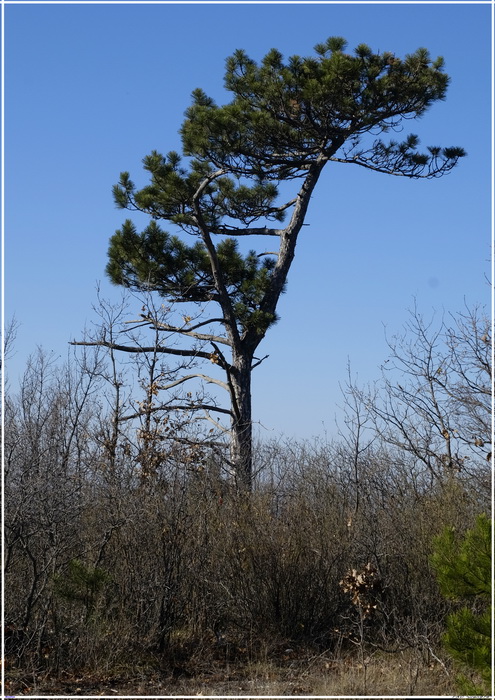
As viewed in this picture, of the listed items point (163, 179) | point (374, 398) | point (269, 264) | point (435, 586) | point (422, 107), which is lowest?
point (435, 586)

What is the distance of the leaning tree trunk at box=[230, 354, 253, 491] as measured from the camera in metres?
14.2

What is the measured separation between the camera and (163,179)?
1576 cm

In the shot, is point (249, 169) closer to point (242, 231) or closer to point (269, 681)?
point (242, 231)

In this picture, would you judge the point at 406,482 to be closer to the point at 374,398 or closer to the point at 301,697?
the point at 374,398

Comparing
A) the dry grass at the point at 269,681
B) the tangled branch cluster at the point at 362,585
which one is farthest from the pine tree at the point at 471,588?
the tangled branch cluster at the point at 362,585

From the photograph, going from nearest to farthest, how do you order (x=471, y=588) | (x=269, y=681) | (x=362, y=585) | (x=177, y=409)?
(x=471, y=588) < (x=269, y=681) < (x=362, y=585) < (x=177, y=409)

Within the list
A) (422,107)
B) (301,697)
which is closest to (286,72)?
(422,107)

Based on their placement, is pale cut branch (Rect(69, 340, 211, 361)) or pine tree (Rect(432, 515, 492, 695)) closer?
pine tree (Rect(432, 515, 492, 695))

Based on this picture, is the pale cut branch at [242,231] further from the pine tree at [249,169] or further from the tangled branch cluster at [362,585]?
the tangled branch cluster at [362,585]

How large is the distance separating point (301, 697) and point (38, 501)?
10.1 feet

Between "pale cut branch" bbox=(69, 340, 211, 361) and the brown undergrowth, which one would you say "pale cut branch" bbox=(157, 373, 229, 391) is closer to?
"pale cut branch" bbox=(69, 340, 211, 361)

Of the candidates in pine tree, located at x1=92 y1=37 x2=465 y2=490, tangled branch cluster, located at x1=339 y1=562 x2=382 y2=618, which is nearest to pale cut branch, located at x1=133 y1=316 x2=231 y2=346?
pine tree, located at x1=92 y1=37 x2=465 y2=490

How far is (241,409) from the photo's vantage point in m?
15.0

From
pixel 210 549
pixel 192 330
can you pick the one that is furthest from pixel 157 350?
pixel 210 549
